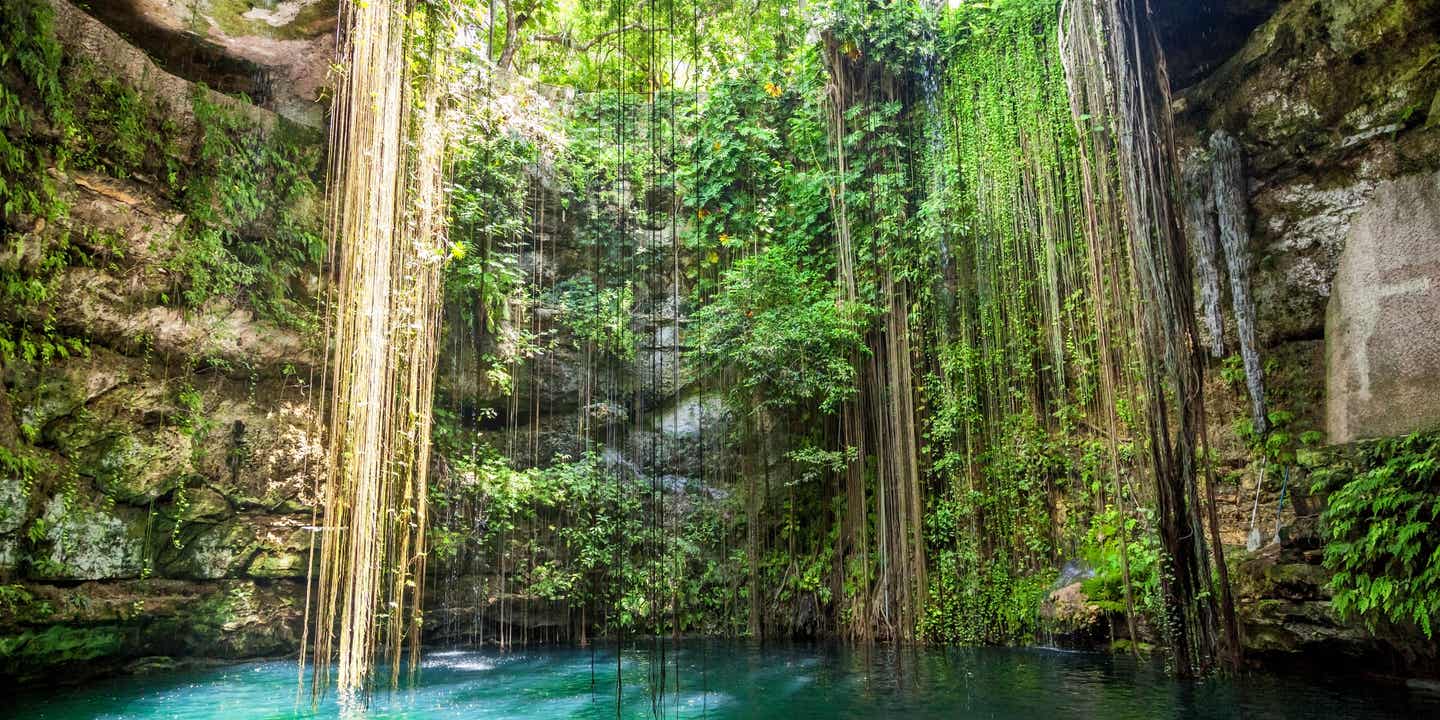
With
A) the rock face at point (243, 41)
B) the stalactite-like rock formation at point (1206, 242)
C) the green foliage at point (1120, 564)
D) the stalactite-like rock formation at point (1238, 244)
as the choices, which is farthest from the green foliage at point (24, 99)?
the stalactite-like rock formation at point (1238, 244)

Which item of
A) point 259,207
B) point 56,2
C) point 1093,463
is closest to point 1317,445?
point 1093,463

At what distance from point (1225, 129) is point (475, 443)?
7692 mm

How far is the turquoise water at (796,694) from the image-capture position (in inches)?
166

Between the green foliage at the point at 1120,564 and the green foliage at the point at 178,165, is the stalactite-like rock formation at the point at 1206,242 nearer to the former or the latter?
the green foliage at the point at 1120,564

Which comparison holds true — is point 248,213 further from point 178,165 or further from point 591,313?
point 591,313

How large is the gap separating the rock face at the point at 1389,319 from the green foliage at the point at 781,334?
13.5 ft

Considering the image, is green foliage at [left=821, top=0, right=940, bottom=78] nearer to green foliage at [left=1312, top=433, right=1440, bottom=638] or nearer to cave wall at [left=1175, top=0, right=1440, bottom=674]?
cave wall at [left=1175, top=0, right=1440, bottom=674]

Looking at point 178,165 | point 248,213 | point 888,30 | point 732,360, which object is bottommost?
point 732,360

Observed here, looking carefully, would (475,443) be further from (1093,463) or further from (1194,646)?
(1194,646)

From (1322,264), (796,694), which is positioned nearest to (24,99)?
(796,694)

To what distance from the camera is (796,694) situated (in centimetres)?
516

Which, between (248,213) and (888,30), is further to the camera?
(888,30)

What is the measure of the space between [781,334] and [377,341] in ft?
17.8

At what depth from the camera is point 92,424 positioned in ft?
18.8
